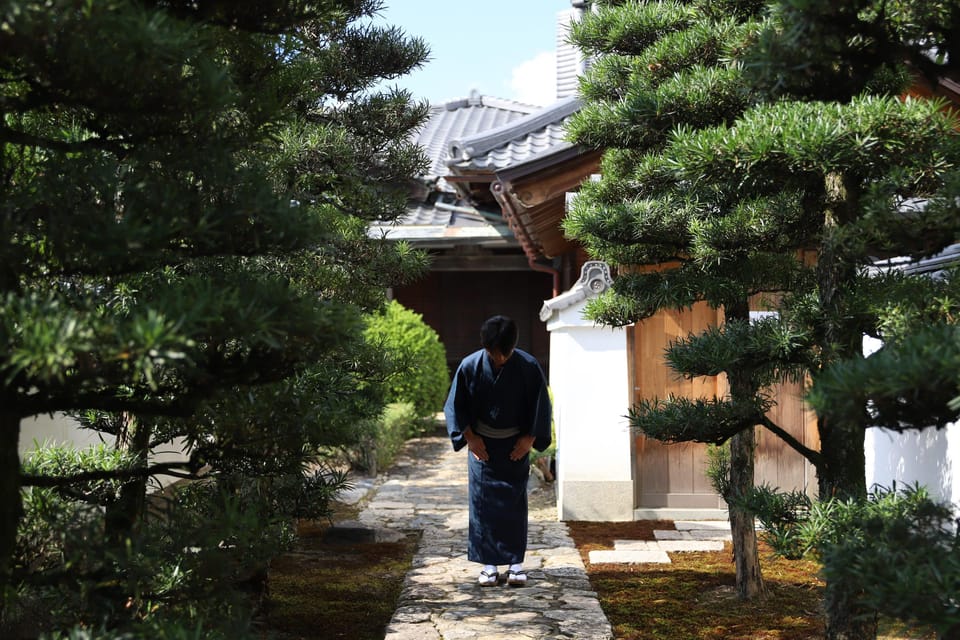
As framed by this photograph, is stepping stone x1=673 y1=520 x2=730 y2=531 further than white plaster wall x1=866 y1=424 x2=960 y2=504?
Yes

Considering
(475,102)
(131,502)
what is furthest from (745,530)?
(475,102)

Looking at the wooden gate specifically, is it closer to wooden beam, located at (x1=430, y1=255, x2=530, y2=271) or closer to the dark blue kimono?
the dark blue kimono

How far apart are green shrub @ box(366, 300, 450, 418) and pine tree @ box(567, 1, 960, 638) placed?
833 centimetres

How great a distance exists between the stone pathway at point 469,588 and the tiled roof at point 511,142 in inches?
144

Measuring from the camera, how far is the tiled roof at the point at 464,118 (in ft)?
64.1

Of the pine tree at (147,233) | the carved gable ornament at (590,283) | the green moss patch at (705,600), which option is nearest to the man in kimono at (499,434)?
the green moss patch at (705,600)

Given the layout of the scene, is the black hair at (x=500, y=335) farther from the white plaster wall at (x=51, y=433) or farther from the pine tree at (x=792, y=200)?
the white plaster wall at (x=51, y=433)

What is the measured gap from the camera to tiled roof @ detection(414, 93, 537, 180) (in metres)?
19.5

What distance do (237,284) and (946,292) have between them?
8.25 feet

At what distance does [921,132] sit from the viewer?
319 cm

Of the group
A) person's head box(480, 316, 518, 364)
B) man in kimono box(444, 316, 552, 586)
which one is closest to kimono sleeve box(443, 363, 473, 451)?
man in kimono box(444, 316, 552, 586)

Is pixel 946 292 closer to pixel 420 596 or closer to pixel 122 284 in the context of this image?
pixel 122 284

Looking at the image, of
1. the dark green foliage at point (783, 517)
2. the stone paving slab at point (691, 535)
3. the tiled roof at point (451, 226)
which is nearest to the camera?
the dark green foliage at point (783, 517)

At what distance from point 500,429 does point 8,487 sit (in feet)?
13.2
